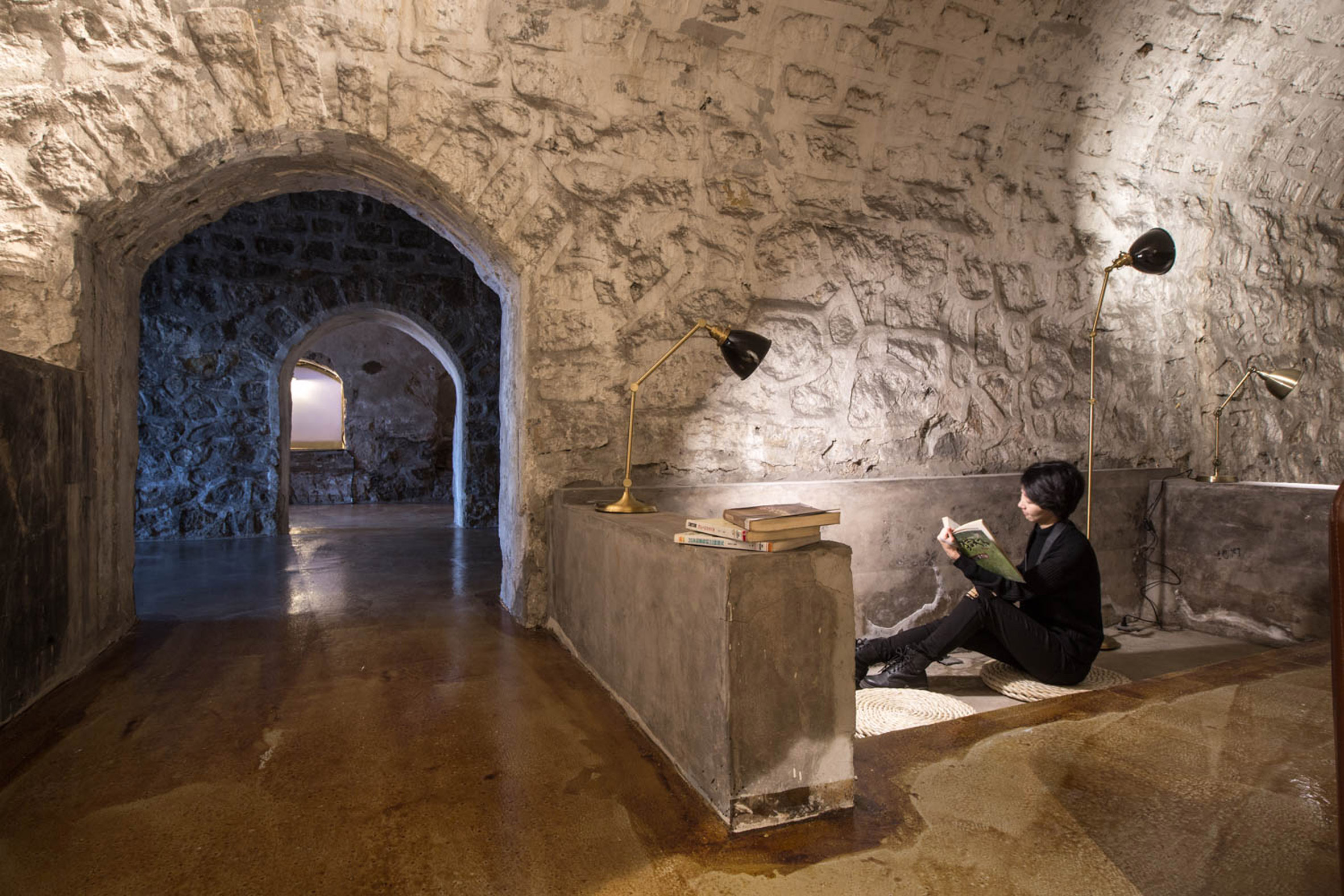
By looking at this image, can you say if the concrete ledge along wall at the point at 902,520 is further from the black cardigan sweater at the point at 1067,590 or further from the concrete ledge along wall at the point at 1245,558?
the black cardigan sweater at the point at 1067,590

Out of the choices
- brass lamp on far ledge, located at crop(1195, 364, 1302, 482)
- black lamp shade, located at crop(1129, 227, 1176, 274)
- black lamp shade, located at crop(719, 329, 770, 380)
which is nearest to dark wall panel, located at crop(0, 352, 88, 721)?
black lamp shade, located at crop(719, 329, 770, 380)

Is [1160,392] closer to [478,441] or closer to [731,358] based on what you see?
[731,358]

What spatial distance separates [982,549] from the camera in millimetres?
2537

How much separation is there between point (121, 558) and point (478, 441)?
405 cm

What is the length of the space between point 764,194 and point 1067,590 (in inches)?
84.0

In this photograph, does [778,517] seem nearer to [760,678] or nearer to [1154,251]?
[760,678]

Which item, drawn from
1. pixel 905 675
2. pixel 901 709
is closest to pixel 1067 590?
pixel 905 675

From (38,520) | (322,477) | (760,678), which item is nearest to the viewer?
(760,678)

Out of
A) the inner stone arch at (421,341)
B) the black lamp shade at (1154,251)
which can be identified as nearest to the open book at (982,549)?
the black lamp shade at (1154,251)

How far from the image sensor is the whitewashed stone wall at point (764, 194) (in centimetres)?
251

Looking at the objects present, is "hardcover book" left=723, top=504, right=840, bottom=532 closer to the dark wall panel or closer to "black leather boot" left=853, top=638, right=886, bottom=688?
"black leather boot" left=853, top=638, right=886, bottom=688

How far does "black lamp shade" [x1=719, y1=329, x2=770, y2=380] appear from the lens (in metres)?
2.67

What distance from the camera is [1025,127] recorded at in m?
3.77

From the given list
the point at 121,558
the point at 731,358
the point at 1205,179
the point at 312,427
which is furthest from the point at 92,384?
the point at 312,427
